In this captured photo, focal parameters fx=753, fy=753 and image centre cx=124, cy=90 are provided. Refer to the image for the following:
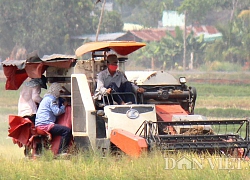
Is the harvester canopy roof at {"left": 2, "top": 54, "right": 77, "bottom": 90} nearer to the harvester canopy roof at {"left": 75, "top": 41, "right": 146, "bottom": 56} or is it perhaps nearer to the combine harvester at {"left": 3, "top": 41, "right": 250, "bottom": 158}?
the combine harvester at {"left": 3, "top": 41, "right": 250, "bottom": 158}

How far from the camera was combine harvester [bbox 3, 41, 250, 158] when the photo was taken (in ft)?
36.6

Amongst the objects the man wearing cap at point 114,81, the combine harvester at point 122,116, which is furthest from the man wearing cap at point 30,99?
the man wearing cap at point 114,81

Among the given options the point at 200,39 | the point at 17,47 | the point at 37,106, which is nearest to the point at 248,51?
the point at 200,39

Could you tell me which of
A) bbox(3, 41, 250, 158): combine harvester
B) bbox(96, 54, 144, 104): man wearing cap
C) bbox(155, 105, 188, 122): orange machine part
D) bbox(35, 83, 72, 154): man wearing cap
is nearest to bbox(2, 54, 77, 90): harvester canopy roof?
bbox(3, 41, 250, 158): combine harvester

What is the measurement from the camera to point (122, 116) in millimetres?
11867

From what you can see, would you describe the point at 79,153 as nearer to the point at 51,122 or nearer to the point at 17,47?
the point at 51,122

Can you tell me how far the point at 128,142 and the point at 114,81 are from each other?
6.82 ft

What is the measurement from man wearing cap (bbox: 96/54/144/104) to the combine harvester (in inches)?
7.2

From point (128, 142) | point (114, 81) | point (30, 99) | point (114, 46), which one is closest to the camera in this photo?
point (128, 142)

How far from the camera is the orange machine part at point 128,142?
1072cm

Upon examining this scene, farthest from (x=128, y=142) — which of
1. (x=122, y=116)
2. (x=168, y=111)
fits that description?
(x=168, y=111)

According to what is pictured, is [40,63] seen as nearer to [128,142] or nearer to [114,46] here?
[114,46]

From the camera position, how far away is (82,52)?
12.9 metres

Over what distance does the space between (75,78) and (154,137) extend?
2168 mm
